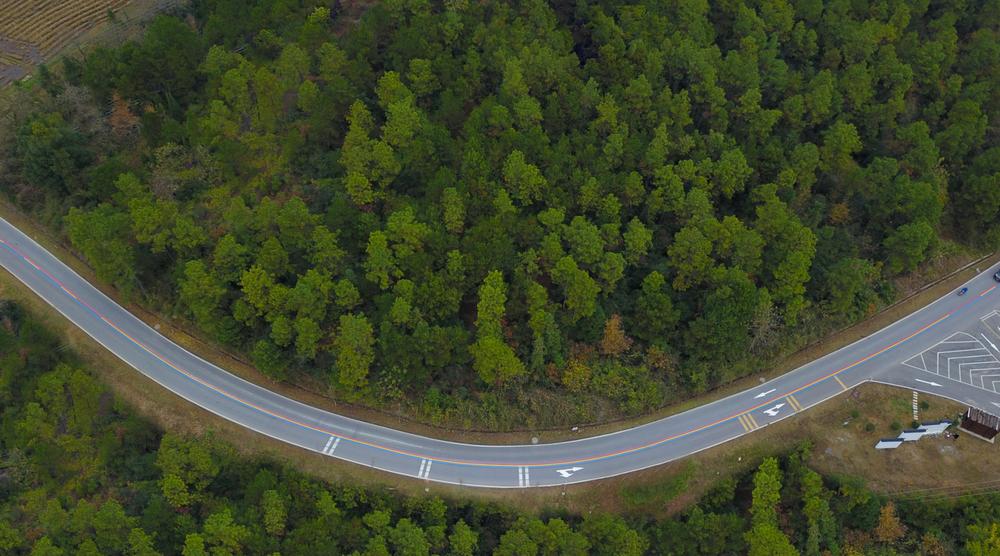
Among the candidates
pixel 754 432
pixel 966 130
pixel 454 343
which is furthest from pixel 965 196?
pixel 454 343

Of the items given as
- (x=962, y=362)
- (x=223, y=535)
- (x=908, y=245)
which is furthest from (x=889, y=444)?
(x=223, y=535)

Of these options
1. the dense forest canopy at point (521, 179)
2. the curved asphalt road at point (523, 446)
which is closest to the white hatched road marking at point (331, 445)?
the curved asphalt road at point (523, 446)

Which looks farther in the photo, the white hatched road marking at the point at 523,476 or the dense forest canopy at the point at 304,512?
the white hatched road marking at the point at 523,476

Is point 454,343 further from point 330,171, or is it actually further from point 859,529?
point 859,529

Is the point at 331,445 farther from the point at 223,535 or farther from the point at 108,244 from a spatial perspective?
the point at 108,244

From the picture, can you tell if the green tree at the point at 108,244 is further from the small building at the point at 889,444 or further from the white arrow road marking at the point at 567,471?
the small building at the point at 889,444
